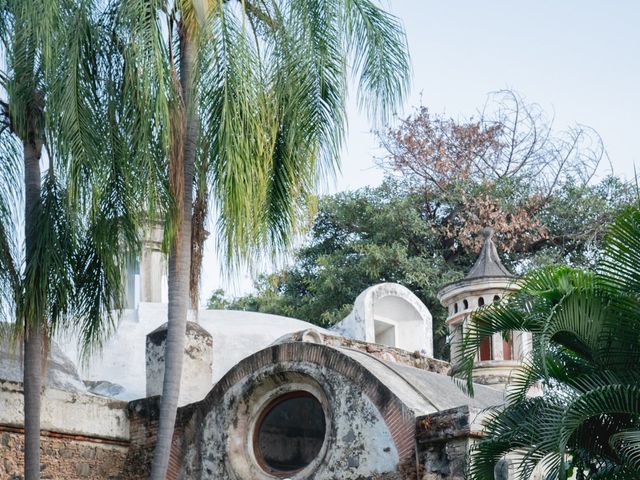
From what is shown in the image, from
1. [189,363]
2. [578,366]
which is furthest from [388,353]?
[578,366]

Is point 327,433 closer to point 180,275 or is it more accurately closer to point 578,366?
point 180,275

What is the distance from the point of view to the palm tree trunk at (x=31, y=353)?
11461mm

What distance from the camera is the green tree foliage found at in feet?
93.0

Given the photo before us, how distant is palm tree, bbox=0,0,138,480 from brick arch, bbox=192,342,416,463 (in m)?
1.72

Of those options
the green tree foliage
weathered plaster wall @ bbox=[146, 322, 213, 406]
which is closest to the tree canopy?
the green tree foliage

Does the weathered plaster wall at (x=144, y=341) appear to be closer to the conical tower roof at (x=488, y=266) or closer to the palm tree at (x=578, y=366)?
the conical tower roof at (x=488, y=266)

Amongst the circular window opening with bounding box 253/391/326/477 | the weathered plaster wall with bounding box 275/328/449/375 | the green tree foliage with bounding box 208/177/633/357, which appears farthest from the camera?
the green tree foliage with bounding box 208/177/633/357

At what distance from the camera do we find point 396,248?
28.3m

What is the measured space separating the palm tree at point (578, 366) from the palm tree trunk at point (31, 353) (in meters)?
4.56

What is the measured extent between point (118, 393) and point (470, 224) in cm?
1346

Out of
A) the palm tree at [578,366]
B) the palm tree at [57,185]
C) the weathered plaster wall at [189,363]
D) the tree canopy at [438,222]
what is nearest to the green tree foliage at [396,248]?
the tree canopy at [438,222]

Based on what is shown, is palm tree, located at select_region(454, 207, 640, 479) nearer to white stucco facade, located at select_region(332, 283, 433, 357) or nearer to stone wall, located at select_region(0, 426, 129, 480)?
stone wall, located at select_region(0, 426, 129, 480)

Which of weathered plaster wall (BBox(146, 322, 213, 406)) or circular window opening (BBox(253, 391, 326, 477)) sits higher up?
weathered plaster wall (BBox(146, 322, 213, 406))

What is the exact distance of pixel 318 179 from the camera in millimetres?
11906
